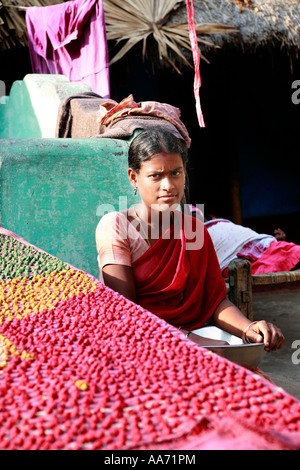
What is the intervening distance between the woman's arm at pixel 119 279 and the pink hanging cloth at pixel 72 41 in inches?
147

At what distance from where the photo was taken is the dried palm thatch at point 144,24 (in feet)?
20.5

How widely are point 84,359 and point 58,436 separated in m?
0.31

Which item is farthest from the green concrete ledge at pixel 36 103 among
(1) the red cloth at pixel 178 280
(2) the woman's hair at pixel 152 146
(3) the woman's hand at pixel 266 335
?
(3) the woman's hand at pixel 266 335

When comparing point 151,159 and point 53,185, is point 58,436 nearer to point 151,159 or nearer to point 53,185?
point 151,159

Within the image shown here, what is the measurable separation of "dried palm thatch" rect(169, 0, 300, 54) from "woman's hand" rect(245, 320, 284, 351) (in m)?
5.54

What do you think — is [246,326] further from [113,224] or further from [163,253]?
[113,224]

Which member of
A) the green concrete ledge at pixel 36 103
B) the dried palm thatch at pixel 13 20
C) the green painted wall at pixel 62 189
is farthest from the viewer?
the dried palm thatch at pixel 13 20

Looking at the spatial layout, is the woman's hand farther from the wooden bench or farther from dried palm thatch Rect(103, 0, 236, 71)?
dried palm thatch Rect(103, 0, 236, 71)

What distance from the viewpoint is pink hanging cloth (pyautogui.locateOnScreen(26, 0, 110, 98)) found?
18.3 ft

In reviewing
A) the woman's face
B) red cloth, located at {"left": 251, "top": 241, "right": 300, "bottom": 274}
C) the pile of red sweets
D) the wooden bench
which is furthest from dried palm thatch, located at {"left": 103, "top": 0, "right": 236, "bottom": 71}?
the pile of red sweets

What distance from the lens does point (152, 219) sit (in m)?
2.43

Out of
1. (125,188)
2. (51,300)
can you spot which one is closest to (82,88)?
(125,188)

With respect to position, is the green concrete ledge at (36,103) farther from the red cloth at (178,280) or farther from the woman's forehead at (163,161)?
the red cloth at (178,280)

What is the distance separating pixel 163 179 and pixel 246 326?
76 cm
